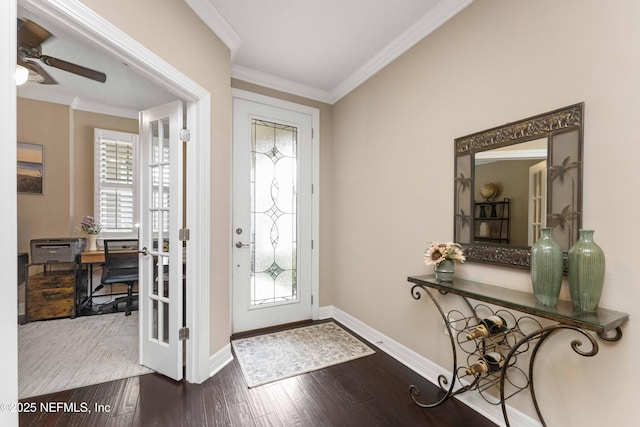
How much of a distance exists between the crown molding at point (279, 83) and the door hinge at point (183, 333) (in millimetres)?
2409

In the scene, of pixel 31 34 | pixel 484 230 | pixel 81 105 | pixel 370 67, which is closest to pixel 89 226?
pixel 81 105

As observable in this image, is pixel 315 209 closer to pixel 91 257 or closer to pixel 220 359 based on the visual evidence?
pixel 220 359

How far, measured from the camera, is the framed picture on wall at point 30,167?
332 centimetres

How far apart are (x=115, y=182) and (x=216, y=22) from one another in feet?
9.92

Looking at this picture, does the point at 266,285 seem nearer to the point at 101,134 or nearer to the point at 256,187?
the point at 256,187

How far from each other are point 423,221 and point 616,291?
3.64ft

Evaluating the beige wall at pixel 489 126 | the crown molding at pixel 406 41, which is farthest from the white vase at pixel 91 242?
the crown molding at pixel 406 41

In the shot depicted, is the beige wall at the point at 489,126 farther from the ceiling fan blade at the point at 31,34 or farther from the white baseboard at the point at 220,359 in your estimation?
the ceiling fan blade at the point at 31,34

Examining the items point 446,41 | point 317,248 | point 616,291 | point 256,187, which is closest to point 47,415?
point 256,187

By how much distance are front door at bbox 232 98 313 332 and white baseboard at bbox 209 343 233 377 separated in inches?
20.3

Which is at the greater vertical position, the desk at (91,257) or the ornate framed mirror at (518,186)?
the ornate framed mirror at (518,186)

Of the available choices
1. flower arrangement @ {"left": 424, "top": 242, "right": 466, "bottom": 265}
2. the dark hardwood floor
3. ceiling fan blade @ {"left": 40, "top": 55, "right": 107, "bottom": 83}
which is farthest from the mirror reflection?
ceiling fan blade @ {"left": 40, "top": 55, "right": 107, "bottom": 83}

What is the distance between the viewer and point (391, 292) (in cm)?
247
